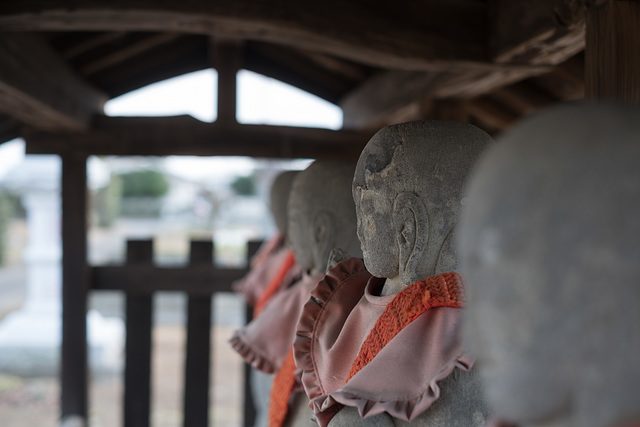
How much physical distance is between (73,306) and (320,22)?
238cm

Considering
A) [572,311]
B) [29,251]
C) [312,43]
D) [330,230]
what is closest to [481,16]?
[312,43]

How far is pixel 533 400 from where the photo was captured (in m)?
0.62

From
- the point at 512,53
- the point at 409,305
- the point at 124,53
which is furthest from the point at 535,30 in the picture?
the point at 124,53

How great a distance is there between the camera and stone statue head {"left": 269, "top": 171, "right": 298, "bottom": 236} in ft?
8.57

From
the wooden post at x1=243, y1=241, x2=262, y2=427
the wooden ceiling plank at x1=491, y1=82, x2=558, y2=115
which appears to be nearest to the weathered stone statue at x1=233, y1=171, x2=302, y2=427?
the wooden post at x1=243, y1=241, x2=262, y2=427

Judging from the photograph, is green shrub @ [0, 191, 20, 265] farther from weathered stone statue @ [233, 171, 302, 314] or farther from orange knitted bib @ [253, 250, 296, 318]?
orange knitted bib @ [253, 250, 296, 318]

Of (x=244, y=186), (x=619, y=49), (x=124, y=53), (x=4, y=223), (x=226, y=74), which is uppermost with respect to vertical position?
(x=244, y=186)

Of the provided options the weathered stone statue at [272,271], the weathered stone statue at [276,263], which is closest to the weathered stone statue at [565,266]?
the weathered stone statue at [272,271]

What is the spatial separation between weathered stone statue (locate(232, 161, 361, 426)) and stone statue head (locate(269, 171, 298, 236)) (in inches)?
27.0

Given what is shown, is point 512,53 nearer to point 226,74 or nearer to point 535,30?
point 535,30

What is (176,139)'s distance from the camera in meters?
3.36

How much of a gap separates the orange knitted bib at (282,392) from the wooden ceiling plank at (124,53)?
7.30 ft

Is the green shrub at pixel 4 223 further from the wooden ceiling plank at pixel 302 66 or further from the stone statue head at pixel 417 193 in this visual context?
the stone statue head at pixel 417 193

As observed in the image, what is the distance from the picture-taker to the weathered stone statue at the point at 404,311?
1.04 m
